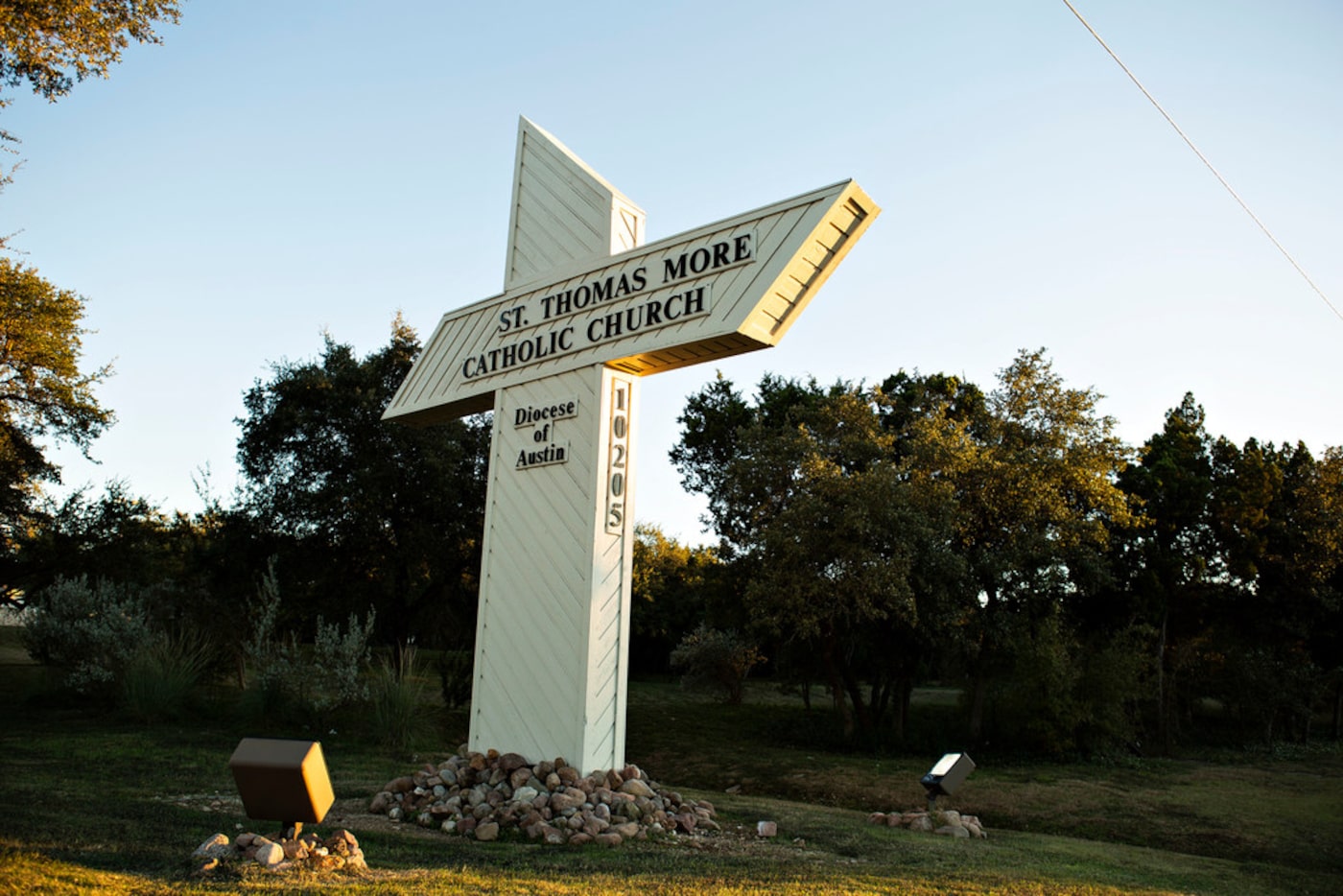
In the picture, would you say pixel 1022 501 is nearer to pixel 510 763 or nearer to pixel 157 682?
pixel 510 763

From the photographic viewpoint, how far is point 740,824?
7742 millimetres

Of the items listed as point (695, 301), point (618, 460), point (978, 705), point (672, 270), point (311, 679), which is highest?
point (672, 270)

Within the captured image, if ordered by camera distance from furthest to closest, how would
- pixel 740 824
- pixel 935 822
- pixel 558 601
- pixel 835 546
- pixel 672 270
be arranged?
pixel 835 546 → pixel 935 822 → pixel 740 824 → pixel 558 601 → pixel 672 270

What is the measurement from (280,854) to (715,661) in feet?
69.1

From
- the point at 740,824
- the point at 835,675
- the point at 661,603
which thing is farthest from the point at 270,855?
the point at 661,603

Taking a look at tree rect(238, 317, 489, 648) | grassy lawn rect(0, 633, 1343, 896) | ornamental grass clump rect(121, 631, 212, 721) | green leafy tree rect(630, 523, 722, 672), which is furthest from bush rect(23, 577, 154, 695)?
green leafy tree rect(630, 523, 722, 672)

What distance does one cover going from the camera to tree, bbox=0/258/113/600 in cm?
2039

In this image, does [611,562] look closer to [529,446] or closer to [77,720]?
[529,446]

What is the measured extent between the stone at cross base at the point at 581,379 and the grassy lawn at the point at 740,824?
4.59 feet

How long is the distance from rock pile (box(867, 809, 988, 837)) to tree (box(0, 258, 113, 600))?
20.9 meters

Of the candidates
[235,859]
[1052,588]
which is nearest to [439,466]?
[1052,588]

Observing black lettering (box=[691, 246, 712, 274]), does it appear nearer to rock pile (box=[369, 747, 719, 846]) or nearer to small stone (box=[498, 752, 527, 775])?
rock pile (box=[369, 747, 719, 846])

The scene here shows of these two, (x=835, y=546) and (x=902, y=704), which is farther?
(x=902, y=704)

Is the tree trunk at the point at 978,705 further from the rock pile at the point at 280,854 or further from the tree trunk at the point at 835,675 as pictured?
the rock pile at the point at 280,854
